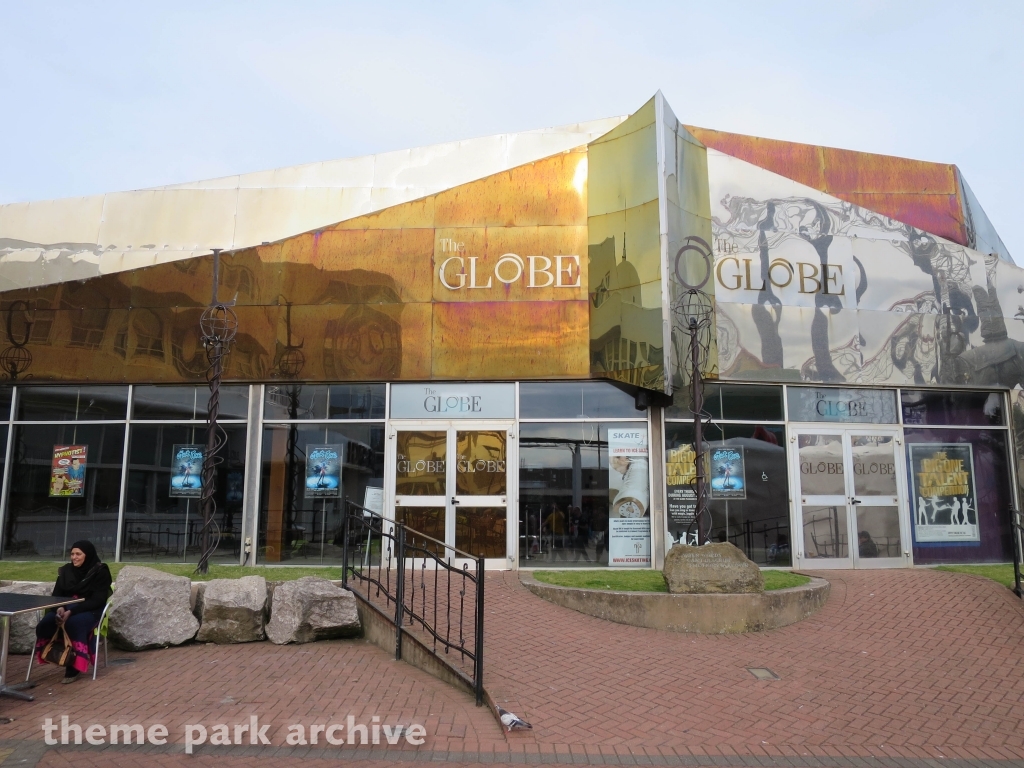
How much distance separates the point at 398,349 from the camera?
40.4ft

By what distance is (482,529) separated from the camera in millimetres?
11820

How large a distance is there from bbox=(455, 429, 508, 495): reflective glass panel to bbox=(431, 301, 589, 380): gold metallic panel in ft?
3.34

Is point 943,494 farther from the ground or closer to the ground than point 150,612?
farther from the ground

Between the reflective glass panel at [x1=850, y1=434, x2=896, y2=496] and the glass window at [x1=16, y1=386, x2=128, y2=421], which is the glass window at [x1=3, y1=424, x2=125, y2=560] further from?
the reflective glass panel at [x1=850, y1=434, x2=896, y2=496]

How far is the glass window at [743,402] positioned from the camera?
12219 mm

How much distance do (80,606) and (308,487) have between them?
5280 millimetres

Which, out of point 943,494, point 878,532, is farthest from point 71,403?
point 943,494

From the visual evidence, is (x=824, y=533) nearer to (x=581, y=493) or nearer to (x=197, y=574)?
(x=581, y=493)

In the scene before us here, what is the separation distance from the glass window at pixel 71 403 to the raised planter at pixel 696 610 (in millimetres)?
8690

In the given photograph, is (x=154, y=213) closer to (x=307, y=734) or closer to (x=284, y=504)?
(x=284, y=504)

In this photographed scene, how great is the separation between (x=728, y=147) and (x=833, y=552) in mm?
8266

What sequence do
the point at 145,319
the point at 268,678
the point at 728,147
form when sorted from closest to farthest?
the point at 268,678 → the point at 145,319 → the point at 728,147

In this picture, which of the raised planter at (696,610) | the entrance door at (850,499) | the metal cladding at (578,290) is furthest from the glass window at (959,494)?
the raised planter at (696,610)

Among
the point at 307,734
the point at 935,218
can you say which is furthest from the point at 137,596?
the point at 935,218
